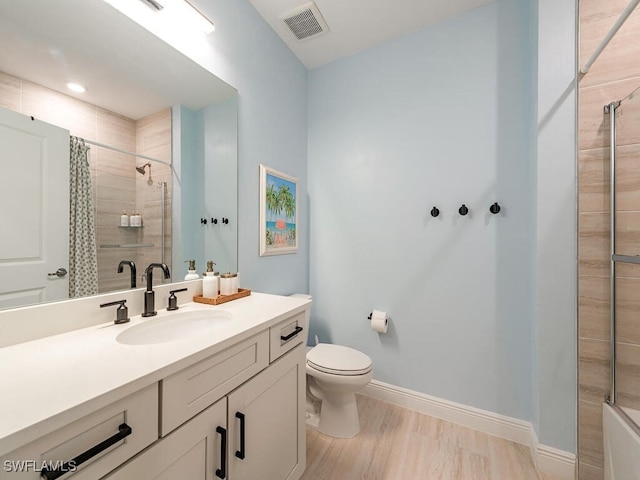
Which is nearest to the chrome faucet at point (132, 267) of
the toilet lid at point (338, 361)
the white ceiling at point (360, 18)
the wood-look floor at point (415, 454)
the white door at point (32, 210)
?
the white door at point (32, 210)

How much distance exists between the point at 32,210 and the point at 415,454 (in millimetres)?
2017

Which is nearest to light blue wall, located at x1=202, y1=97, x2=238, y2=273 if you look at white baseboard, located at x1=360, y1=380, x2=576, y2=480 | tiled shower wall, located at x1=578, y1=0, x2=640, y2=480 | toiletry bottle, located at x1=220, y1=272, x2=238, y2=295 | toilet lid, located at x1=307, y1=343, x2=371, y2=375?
toiletry bottle, located at x1=220, y1=272, x2=238, y2=295

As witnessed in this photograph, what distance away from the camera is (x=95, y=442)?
503 millimetres

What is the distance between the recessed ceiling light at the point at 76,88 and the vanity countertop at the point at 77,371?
2.73 feet

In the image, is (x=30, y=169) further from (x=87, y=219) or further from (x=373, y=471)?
(x=373, y=471)

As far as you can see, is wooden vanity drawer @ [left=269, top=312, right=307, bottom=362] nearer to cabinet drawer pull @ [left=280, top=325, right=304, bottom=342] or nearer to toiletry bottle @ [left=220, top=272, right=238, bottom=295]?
cabinet drawer pull @ [left=280, top=325, right=304, bottom=342]

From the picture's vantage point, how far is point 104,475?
0.52m

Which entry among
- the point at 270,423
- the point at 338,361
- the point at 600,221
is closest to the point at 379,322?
the point at 338,361

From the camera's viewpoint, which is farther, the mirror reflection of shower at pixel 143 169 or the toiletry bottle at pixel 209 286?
the toiletry bottle at pixel 209 286

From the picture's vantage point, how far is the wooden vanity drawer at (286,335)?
101 centimetres

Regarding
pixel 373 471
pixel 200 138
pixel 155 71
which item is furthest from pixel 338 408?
pixel 155 71

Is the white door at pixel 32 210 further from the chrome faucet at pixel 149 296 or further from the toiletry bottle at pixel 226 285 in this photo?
the toiletry bottle at pixel 226 285

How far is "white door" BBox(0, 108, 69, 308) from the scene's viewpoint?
75 centimetres

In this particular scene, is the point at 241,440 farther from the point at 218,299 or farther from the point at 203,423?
the point at 218,299
